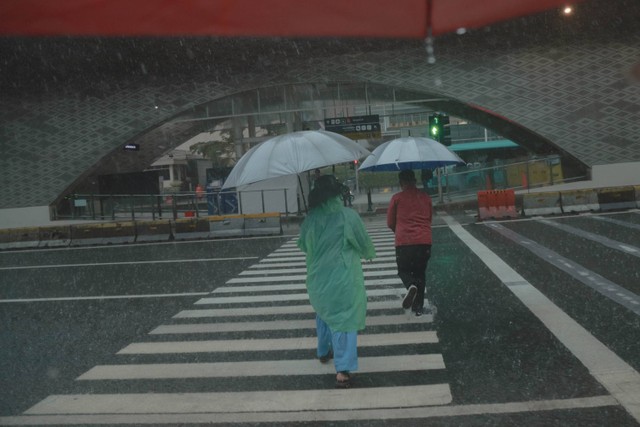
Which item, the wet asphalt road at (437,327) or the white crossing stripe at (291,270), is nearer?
the wet asphalt road at (437,327)

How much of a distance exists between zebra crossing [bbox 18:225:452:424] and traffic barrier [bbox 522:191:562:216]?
12.3 m

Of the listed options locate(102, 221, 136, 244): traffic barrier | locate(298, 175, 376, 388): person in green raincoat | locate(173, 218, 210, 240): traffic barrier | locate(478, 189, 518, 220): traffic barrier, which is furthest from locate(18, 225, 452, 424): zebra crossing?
locate(102, 221, 136, 244): traffic barrier

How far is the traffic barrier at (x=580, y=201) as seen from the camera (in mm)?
18828

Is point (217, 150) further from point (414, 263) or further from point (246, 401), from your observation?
point (246, 401)

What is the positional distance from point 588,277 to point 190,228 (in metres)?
13.6

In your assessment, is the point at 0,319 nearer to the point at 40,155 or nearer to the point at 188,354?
the point at 188,354

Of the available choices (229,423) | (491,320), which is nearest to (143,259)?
(491,320)

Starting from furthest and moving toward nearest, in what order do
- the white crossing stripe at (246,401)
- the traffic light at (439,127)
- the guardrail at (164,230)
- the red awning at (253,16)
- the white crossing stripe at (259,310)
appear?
the traffic light at (439,127) → the guardrail at (164,230) → the red awning at (253,16) → the white crossing stripe at (259,310) → the white crossing stripe at (246,401)

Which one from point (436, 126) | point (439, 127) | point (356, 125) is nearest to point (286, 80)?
point (356, 125)

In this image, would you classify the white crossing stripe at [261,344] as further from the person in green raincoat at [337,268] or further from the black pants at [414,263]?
the person in green raincoat at [337,268]

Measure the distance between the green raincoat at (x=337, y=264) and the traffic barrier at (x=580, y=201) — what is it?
15728 mm

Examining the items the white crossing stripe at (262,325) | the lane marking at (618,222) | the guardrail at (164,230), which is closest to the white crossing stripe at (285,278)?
the white crossing stripe at (262,325)

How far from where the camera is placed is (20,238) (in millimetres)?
20344

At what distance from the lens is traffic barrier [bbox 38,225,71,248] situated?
779 inches
